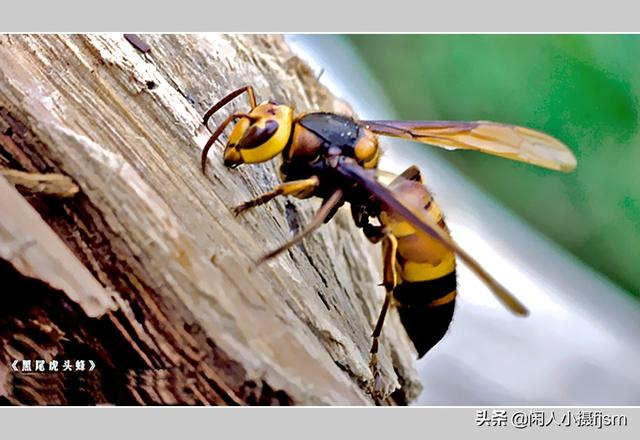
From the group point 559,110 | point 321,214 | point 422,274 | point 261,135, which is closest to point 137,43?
point 261,135

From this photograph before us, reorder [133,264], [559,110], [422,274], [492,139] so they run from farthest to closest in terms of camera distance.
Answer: [559,110]
[492,139]
[422,274]
[133,264]

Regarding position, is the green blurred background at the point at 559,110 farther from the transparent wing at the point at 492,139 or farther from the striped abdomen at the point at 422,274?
the striped abdomen at the point at 422,274

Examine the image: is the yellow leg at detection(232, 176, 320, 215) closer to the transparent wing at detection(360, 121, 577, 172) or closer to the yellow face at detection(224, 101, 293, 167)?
the yellow face at detection(224, 101, 293, 167)

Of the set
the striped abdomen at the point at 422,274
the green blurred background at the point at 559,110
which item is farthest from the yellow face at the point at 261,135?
the green blurred background at the point at 559,110

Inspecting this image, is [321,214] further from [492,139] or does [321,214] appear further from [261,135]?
[492,139]

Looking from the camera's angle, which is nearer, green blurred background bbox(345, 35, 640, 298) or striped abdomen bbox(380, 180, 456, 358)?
striped abdomen bbox(380, 180, 456, 358)

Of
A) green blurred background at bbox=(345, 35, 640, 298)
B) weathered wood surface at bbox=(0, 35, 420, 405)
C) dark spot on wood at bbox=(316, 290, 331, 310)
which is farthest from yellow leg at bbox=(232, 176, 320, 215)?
green blurred background at bbox=(345, 35, 640, 298)
